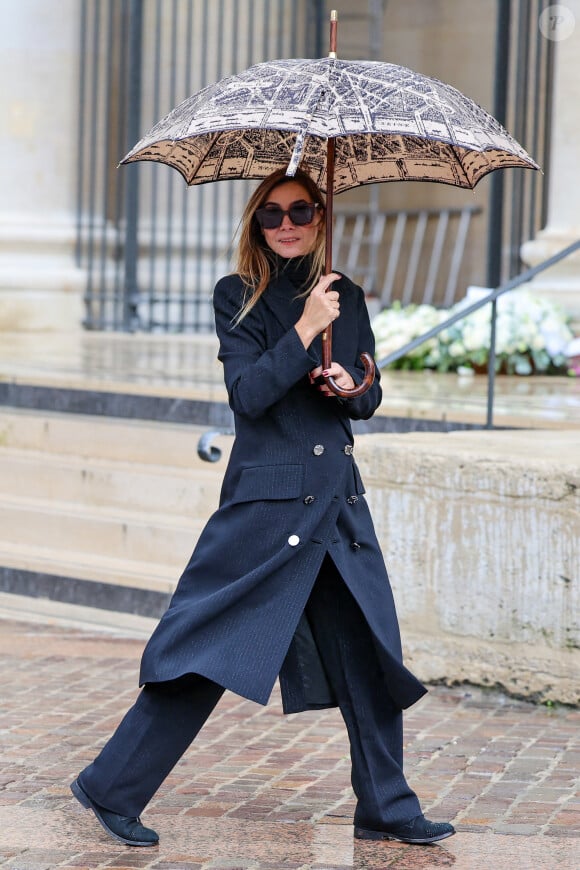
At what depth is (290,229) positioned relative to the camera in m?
3.66

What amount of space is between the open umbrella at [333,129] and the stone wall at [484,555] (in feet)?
5.08

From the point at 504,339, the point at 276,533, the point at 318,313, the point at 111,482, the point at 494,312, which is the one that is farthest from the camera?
the point at 504,339

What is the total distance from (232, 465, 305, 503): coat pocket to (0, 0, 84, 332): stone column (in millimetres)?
9336

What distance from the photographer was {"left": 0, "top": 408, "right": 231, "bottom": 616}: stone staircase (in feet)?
22.3

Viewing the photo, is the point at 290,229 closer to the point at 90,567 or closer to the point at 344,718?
the point at 344,718

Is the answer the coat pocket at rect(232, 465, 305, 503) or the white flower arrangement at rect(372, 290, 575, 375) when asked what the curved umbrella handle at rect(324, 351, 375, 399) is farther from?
the white flower arrangement at rect(372, 290, 575, 375)

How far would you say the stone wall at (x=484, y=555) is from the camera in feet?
17.0

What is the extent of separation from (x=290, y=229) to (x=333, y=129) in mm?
407

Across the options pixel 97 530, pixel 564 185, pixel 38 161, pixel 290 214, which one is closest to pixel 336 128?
pixel 290 214

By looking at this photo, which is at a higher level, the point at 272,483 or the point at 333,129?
the point at 333,129

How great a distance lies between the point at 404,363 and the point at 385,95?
6.92 m

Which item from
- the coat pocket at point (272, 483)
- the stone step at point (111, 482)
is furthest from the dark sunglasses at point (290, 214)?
the stone step at point (111, 482)

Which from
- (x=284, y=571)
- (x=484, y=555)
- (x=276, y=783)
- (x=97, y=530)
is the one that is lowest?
(x=276, y=783)

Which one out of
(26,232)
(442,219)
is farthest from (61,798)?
(442,219)
